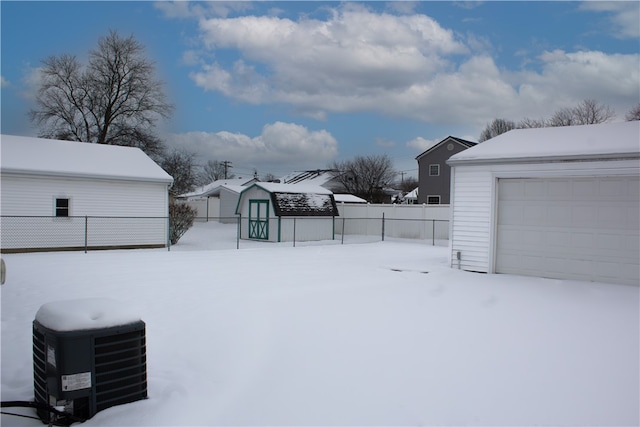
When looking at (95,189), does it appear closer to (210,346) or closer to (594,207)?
(210,346)

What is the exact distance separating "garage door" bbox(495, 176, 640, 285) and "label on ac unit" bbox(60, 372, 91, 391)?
33.1 ft

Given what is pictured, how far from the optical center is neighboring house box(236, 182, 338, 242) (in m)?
21.4

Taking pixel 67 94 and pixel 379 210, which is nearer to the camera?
pixel 379 210

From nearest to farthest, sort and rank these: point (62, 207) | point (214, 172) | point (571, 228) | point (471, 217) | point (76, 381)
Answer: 1. point (76, 381)
2. point (571, 228)
3. point (471, 217)
4. point (62, 207)
5. point (214, 172)

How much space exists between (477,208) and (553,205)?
166 centimetres

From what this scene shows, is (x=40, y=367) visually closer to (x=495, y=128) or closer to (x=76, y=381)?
(x=76, y=381)

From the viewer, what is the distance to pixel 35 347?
4043mm

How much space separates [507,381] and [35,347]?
14.1 ft

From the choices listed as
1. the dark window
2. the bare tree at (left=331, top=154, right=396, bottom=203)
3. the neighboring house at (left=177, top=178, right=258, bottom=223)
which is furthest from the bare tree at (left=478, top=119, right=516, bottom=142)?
the dark window

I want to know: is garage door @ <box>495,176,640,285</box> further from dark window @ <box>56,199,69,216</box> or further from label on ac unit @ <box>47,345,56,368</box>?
dark window @ <box>56,199,69,216</box>

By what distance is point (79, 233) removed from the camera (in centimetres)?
1733

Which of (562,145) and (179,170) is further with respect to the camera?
(179,170)

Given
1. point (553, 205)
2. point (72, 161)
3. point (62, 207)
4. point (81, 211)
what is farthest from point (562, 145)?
point (72, 161)

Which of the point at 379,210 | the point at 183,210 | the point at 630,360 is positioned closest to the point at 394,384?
the point at 630,360
